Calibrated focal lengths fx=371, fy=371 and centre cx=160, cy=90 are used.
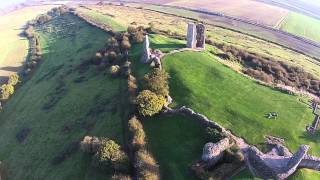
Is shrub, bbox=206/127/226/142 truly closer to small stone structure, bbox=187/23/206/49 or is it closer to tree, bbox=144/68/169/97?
tree, bbox=144/68/169/97

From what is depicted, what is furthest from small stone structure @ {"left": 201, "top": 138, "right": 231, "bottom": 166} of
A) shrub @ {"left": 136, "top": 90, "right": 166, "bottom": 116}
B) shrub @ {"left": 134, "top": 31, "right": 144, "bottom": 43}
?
shrub @ {"left": 134, "top": 31, "right": 144, "bottom": 43}

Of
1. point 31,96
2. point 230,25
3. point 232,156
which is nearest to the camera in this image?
point 232,156

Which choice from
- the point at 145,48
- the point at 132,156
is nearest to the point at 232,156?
the point at 132,156

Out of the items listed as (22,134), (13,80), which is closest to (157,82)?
(22,134)

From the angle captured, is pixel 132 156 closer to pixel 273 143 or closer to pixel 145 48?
pixel 273 143

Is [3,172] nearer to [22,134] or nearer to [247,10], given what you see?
[22,134]

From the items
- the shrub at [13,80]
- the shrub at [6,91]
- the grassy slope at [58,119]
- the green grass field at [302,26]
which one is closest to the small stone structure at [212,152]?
the grassy slope at [58,119]

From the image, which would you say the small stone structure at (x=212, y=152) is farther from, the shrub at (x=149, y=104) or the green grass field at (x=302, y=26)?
the green grass field at (x=302, y=26)
